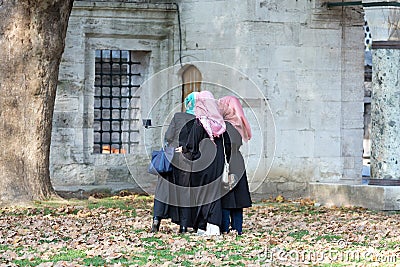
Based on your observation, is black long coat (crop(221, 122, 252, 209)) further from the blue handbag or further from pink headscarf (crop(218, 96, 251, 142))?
the blue handbag

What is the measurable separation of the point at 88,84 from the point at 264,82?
296cm

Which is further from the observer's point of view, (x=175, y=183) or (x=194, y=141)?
(x=175, y=183)

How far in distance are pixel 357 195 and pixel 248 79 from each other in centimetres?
259

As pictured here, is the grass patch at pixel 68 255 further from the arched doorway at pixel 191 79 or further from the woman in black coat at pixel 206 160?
the arched doorway at pixel 191 79

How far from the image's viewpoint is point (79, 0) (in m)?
16.6

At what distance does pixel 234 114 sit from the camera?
10.9 metres

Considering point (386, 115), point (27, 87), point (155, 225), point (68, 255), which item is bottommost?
point (68, 255)

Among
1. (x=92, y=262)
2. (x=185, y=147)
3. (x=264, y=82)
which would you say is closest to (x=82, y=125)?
(x=264, y=82)

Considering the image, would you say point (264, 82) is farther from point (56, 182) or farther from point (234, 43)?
point (56, 182)

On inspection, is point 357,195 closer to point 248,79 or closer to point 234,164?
point 248,79

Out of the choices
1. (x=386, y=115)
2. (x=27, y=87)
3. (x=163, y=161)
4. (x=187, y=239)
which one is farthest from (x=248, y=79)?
(x=187, y=239)

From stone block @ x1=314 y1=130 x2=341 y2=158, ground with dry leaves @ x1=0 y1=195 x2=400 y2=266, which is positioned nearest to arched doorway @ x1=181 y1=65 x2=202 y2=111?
stone block @ x1=314 y1=130 x2=341 y2=158

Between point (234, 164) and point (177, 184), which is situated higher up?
point (234, 164)

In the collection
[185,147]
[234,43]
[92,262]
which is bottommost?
[92,262]
